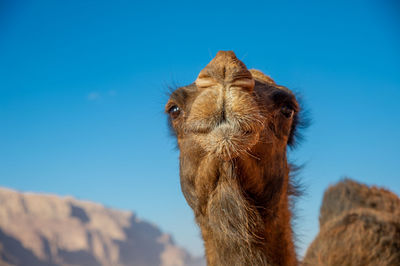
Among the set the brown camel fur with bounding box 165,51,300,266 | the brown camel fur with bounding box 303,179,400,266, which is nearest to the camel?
the brown camel fur with bounding box 165,51,300,266

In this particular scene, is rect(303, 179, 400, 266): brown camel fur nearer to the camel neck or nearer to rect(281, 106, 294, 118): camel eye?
the camel neck

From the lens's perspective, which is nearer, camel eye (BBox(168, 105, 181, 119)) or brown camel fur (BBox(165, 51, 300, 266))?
brown camel fur (BBox(165, 51, 300, 266))

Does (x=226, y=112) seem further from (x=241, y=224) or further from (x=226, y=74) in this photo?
(x=241, y=224)

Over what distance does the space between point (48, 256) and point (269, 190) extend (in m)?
40.5

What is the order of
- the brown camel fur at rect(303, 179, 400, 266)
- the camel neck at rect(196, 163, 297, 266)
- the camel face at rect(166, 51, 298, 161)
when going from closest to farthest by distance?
the camel face at rect(166, 51, 298, 161), the camel neck at rect(196, 163, 297, 266), the brown camel fur at rect(303, 179, 400, 266)

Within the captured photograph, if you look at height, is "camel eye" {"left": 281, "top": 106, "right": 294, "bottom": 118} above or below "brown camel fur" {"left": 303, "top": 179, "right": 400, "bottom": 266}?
above

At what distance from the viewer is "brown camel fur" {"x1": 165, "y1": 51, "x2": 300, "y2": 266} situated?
2.38 meters

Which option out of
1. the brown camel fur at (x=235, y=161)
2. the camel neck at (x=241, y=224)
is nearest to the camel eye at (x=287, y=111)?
the brown camel fur at (x=235, y=161)

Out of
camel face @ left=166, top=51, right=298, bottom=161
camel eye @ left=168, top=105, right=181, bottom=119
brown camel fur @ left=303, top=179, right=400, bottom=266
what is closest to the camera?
camel face @ left=166, top=51, right=298, bottom=161

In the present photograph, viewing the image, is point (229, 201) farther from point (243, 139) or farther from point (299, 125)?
point (299, 125)

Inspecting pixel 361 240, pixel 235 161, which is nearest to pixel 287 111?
pixel 235 161

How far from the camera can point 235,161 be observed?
2648mm

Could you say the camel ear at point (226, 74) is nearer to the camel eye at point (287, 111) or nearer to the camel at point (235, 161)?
the camel at point (235, 161)

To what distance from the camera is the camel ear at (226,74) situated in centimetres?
239
